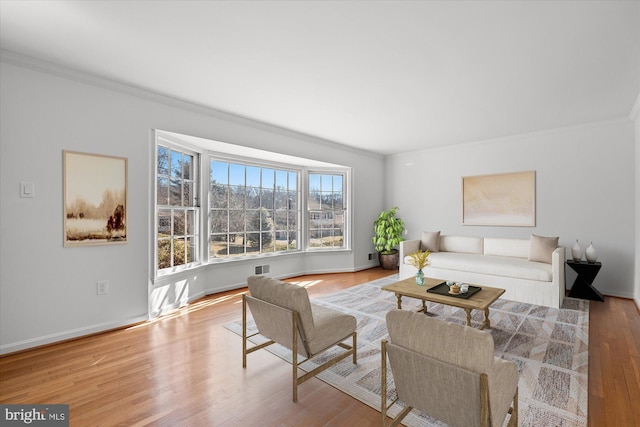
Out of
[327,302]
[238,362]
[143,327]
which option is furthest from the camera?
[327,302]

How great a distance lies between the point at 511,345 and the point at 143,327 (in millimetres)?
3820

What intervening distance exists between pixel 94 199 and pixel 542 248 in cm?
591

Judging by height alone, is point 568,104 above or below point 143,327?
above

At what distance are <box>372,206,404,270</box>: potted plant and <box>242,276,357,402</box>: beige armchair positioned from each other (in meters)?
4.21

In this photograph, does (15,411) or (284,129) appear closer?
(15,411)

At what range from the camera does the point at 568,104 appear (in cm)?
383

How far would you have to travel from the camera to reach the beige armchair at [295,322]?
210cm

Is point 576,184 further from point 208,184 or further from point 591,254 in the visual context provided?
point 208,184

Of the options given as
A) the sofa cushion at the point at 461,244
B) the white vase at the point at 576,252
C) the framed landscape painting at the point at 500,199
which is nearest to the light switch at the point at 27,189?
the sofa cushion at the point at 461,244

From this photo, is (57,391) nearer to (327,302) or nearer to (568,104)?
(327,302)

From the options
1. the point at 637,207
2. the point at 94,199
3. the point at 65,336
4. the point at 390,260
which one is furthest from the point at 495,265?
the point at 65,336

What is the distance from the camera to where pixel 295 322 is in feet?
6.81

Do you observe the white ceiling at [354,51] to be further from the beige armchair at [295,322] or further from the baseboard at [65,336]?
the baseboard at [65,336]

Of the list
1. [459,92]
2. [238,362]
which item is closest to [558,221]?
[459,92]
